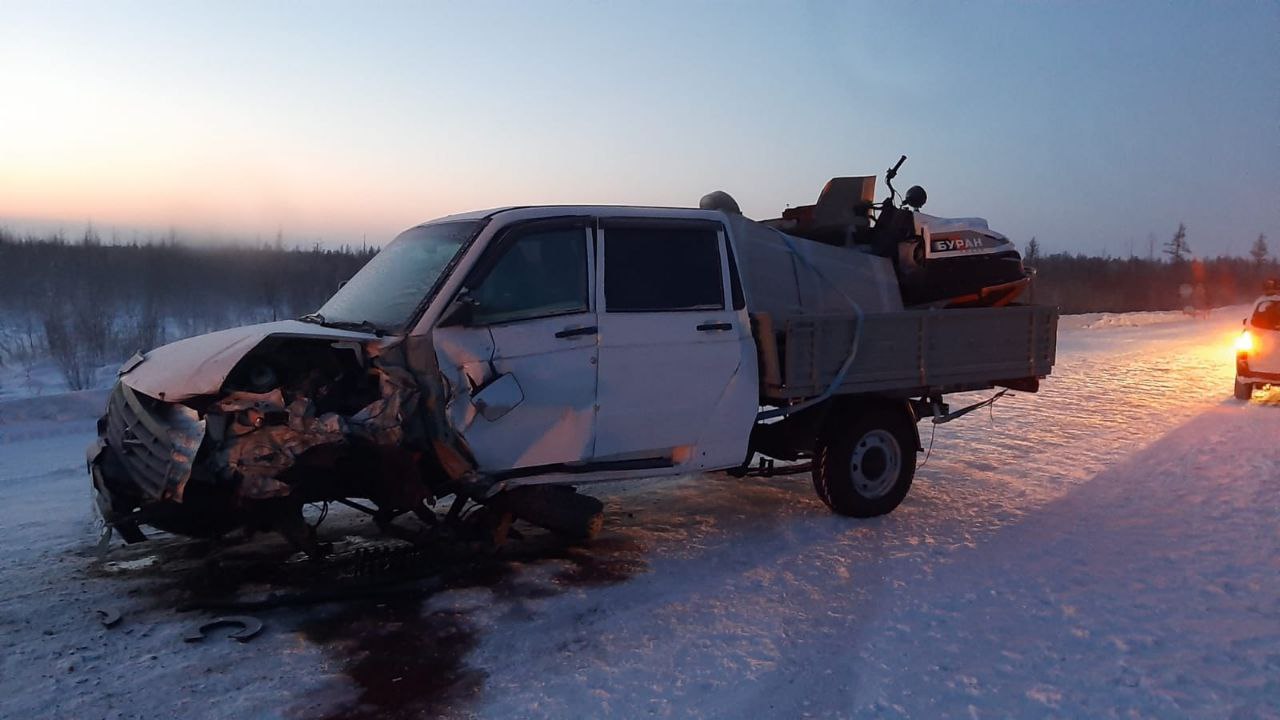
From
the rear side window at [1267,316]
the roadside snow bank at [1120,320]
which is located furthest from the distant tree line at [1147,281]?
the rear side window at [1267,316]

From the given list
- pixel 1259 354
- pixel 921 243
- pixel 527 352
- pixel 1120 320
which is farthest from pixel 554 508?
pixel 1120 320

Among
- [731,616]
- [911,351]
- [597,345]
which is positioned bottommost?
[731,616]

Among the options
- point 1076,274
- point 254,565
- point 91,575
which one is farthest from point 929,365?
point 1076,274

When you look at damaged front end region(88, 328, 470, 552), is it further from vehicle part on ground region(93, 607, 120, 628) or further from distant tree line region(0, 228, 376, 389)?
distant tree line region(0, 228, 376, 389)

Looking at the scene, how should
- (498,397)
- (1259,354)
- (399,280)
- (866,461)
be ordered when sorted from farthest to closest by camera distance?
(1259,354), (866,461), (399,280), (498,397)

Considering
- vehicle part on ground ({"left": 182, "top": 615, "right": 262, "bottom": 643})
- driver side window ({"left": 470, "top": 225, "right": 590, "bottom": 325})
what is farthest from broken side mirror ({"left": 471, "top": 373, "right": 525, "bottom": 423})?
vehicle part on ground ({"left": 182, "top": 615, "right": 262, "bottom": 643})

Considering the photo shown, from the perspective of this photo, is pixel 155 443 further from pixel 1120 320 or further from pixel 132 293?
pixel 1120 320

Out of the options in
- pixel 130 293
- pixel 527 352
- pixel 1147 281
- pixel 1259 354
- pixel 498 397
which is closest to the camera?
pixel 498 397

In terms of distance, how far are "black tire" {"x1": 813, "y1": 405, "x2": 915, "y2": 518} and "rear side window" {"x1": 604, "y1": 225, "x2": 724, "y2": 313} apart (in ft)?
5.13

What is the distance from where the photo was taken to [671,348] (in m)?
5.62

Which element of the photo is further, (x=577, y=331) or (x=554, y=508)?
(x=554, y=508)

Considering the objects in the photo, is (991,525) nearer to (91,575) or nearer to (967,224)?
(967,224)

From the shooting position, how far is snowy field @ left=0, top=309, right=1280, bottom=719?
3.89 metres

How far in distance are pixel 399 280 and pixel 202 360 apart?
130 centimetres
